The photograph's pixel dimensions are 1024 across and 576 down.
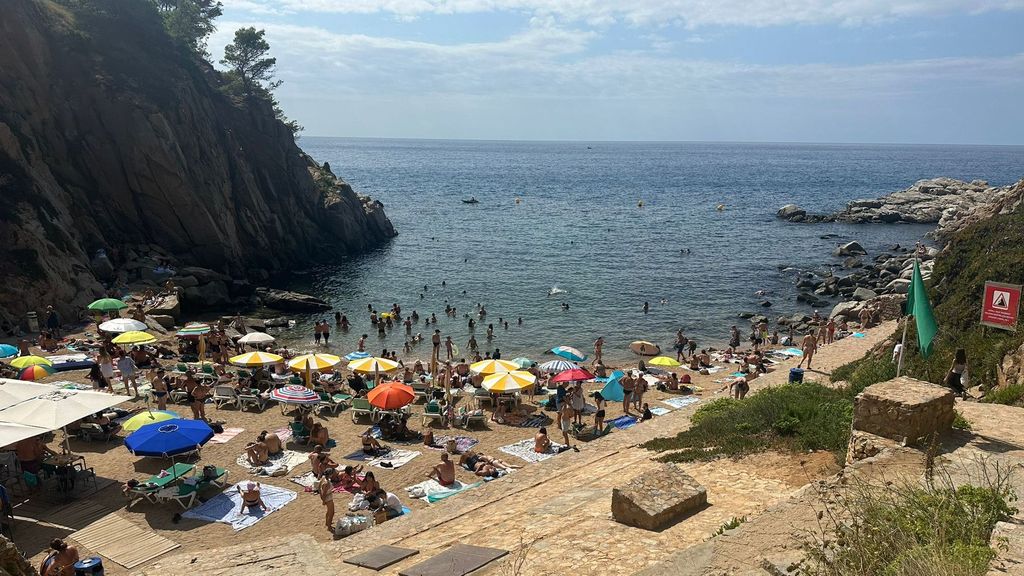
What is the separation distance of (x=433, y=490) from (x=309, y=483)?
9.55ft

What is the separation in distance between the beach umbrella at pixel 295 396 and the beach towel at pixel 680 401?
11.6 m

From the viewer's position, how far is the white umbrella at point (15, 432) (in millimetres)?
13211

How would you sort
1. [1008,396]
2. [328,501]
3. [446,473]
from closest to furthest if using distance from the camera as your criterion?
[1008,396] → [328,501] → [446,473]

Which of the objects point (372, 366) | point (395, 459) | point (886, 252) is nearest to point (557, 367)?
point (372, 366)

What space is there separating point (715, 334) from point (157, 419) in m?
29.0

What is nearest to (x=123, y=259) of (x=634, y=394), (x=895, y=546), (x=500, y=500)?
(x=634, y=394)

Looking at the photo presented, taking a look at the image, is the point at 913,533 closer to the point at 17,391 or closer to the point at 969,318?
the point at 969,318

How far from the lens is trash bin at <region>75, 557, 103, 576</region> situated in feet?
35.8

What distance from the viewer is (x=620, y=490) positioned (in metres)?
10.5

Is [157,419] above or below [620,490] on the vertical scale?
below

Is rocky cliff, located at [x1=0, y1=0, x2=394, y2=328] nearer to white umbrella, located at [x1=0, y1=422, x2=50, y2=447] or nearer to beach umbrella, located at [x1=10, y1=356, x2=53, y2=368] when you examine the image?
beach umbrella, located at [x1=10, y1=356, x2=53, y2=368]

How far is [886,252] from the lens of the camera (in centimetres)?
5953

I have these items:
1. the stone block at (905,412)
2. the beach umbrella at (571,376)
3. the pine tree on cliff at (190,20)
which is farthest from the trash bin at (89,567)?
the pine tree on cliff at (190,20)

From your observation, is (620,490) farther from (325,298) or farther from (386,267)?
(386,267)
